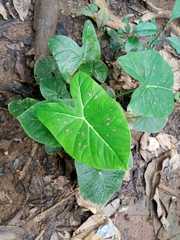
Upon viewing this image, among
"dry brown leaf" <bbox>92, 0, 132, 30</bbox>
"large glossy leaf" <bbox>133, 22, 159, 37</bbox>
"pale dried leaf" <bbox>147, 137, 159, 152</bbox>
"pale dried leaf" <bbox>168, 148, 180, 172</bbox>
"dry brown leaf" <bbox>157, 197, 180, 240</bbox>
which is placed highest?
"large glossy leaf" <bbox>133, 22, 159, 37</bbox>

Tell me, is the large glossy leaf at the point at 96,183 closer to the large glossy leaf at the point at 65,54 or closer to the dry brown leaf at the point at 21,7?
the large glossy leaf at the point at 65,54

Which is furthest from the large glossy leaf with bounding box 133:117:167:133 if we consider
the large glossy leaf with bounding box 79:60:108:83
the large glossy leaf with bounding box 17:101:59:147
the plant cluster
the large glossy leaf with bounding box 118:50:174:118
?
the large glossy leaf with bounding box 17:101:59:147

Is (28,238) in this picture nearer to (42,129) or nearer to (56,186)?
(56,186)

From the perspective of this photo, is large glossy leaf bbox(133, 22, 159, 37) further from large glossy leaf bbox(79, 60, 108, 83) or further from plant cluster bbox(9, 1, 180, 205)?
large glossy leaf bbox(79, 60, 108, 83)

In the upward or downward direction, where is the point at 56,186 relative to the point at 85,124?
downward

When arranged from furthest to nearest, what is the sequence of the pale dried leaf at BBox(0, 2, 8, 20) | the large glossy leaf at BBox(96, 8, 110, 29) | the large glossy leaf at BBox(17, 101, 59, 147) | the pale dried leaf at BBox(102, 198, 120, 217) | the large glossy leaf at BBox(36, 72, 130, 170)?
the large glossy leaf at BBox(96, 8, 110, 29) < the pale dried leaf at BBox(0, 2, 8, 20) < the pale dried leaf at BBox(102, 198, 120, 217) < the large glossy leaf at BBox(17, 101, 59, 147) < the large glossy leaf at BBox(36, 72, 130, 170)

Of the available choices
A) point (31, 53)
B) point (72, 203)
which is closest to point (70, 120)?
point (72, 203)

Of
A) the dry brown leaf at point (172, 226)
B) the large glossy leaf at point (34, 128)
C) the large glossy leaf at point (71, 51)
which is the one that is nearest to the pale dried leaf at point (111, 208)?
the dry brown leaf at point (172, 226)
